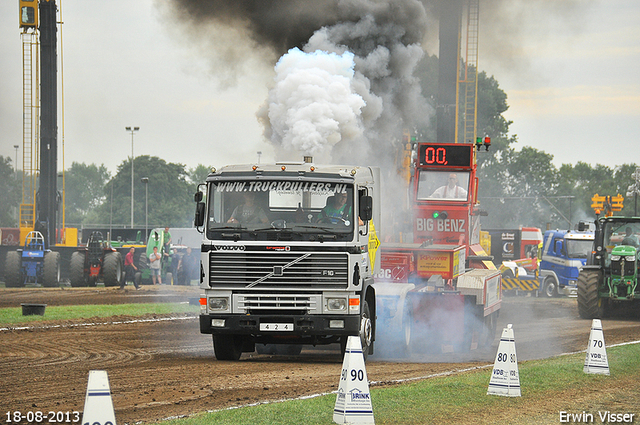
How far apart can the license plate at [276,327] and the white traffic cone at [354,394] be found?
4.81m

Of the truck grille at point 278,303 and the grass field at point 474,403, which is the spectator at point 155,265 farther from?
the grass field at point 474,403

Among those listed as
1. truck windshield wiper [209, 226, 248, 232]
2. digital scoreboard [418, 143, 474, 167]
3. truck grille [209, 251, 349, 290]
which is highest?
digital scoreboard [418, 143, 474, 167]

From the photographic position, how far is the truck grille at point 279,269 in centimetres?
1230

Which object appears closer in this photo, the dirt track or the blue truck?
the dirt track

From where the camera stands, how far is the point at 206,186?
12953 mm

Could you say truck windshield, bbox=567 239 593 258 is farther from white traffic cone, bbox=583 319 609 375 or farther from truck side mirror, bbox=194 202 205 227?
truck side mirror, bbox=194 202 205 227

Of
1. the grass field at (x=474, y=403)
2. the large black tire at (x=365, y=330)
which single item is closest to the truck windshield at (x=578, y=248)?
the grass field at (x=474, y=403)

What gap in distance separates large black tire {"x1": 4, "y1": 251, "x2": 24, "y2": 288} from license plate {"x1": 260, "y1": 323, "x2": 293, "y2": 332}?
25.9 m

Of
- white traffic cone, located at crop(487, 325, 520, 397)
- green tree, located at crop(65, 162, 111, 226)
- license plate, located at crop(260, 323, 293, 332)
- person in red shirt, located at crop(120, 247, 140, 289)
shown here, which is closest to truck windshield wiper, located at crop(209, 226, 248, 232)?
license plate, located at crop(260, 323, 293, 332)

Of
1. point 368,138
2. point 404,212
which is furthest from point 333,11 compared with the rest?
point 404,212

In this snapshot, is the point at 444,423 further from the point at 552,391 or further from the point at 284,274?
the point at 284,274

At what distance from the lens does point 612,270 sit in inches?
974

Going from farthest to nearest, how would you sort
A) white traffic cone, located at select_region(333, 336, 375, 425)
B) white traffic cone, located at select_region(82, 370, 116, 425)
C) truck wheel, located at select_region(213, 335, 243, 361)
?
truck wheel, located at select_region(213, 335, 243, 361)
white traffic cone, located at select_region(333, 336, 375, 425)
white traffic cone, located at select_region(82, 370, 116, 425)

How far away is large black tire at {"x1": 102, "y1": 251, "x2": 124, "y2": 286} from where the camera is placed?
34.8m
